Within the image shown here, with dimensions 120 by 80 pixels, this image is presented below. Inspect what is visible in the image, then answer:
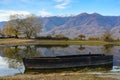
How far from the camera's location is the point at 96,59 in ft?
162

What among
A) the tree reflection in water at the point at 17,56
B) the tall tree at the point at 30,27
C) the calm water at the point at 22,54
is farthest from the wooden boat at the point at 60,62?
the tall tree at the point at 30,27

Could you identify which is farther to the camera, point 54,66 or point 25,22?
point 25,22

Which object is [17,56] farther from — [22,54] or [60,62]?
[60,62]

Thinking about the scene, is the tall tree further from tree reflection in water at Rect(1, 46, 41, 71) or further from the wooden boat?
the wooden boat

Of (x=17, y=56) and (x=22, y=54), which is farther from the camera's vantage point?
(x=22, y=54)

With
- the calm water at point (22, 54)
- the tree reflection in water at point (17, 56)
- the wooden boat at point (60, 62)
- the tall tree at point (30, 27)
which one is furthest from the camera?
the tall tree at point (30, 27)

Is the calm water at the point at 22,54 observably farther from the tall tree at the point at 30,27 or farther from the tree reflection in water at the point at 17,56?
the tall tree at the point at 30,27

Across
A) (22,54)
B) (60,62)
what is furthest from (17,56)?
(60,62)

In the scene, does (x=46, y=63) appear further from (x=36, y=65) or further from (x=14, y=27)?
(x=14, y=27)

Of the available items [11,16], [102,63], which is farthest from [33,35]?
[102,63]

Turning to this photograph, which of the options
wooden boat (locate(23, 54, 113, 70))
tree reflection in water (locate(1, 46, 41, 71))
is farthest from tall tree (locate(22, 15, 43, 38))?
wooden boat (locate(23, 54, 113, 70))

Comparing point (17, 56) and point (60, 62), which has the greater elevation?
point (60, 62)

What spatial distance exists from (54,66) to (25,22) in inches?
4665

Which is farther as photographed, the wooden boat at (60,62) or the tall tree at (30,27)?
the tall tree at (30,27)
